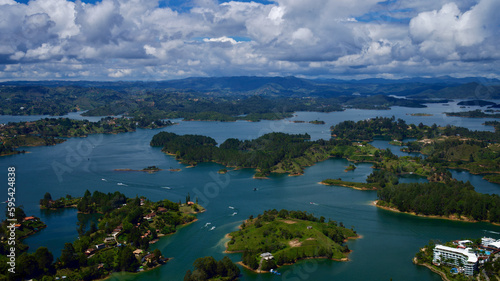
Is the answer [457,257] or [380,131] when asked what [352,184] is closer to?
[457,257]

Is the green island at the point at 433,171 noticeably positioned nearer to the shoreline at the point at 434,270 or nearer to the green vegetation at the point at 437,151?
the green vegetation at the point at 437,151

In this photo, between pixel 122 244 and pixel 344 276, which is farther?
pixel 122 244

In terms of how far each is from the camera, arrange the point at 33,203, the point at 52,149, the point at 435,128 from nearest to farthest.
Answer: the point at 33,203 < the point at 52,149 < the point at 435,128

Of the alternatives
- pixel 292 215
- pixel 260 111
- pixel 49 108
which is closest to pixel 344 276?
pixel 292 215

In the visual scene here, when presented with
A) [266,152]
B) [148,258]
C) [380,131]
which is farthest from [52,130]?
[148,258]

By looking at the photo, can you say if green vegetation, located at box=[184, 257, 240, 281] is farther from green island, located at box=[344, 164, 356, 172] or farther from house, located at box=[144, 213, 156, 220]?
green island, located at box=[344, 164, 356, 172]

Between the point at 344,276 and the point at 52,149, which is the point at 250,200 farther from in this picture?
the point at 52,149
